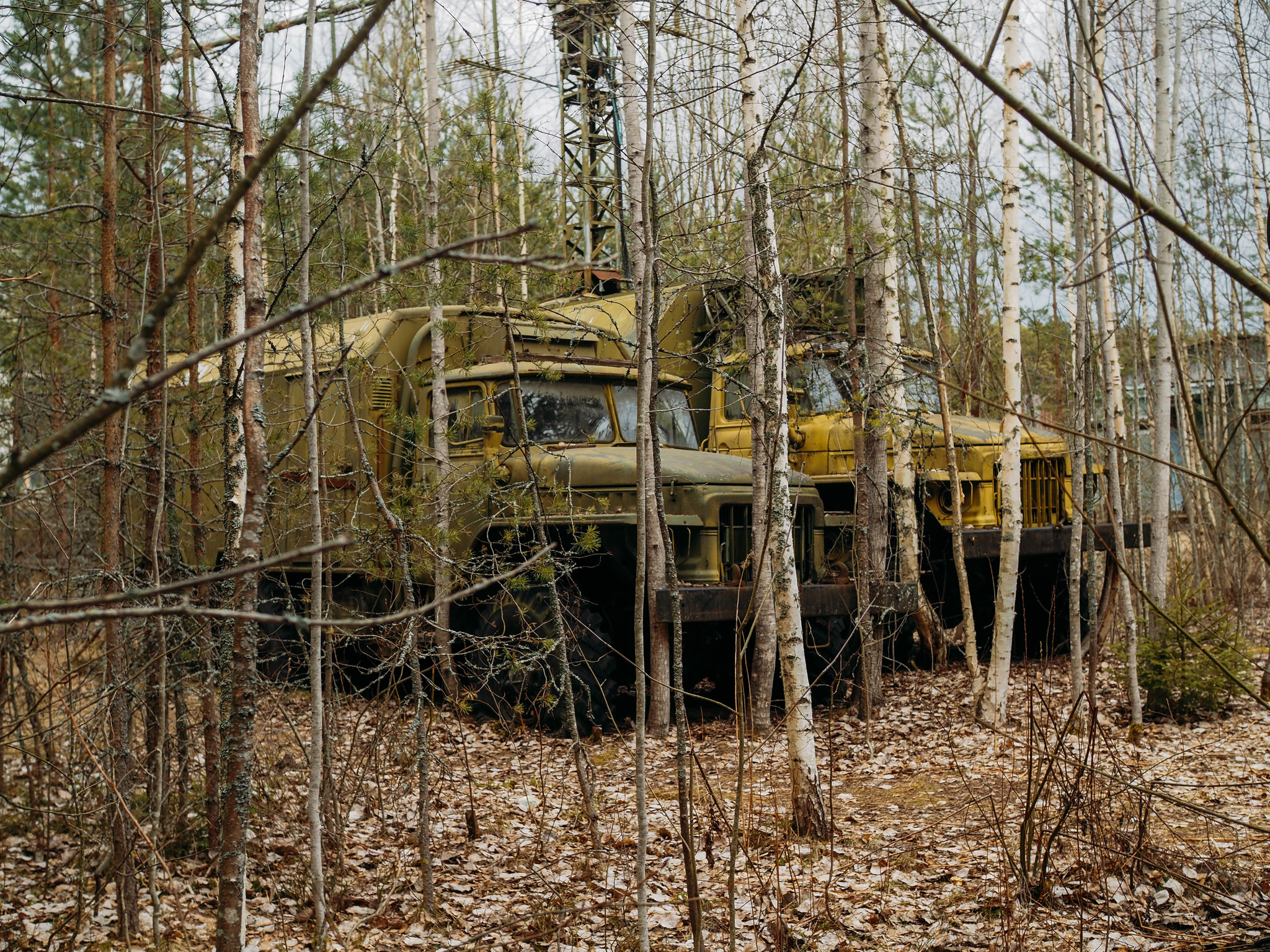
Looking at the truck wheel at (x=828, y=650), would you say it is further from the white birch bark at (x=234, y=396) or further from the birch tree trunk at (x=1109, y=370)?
the white birch bark at (x=234, y=396)

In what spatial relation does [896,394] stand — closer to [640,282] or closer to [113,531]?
[640,282]

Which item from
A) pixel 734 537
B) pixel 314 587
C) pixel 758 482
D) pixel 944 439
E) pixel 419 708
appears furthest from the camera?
pixel 944 439

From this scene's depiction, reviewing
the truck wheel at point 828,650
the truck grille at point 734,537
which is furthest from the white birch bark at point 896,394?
the truck wheel at point 828,650

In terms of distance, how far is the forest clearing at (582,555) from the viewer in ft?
12.3

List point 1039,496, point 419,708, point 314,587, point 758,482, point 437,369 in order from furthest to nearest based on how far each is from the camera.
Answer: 1. point 1039,496
2. point 437,369
3. point 758,482
4. point 419,708
5. point 314,587

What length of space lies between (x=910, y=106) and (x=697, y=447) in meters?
7.86

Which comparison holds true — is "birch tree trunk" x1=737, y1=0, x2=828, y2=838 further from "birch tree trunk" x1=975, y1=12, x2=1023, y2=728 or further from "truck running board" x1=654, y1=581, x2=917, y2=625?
"birch tree trunk" x1=975, y1=12, x2=1023, y2=728

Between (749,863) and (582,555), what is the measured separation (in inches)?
95.9

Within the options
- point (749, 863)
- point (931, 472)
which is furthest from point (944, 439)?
point (749, 863)

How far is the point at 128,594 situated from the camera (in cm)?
97

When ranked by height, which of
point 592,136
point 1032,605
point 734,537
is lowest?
point 1032,605

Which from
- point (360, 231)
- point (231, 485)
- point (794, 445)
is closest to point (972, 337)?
point (794, 445)

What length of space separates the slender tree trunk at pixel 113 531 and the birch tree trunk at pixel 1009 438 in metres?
5.05

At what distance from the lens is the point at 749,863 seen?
13.9 feet
